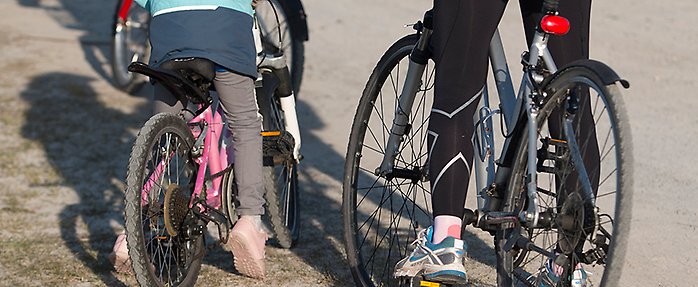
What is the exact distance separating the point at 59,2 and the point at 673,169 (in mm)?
6564

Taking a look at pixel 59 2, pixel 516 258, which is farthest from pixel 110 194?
pixel 59 2

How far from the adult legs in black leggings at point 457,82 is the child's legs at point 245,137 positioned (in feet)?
2.92

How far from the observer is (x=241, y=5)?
13.9ft

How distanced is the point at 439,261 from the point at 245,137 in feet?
3.53

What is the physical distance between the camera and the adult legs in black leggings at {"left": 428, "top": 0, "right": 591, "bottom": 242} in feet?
11.7

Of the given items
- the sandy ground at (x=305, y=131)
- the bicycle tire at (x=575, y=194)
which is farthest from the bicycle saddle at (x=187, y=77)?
the bicycle tire at (x=575, y=194)

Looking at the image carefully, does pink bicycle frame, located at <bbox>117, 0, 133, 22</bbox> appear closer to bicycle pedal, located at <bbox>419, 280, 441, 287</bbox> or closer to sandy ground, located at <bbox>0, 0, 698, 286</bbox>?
sandy ground, located at <bbox>0, 0, 698, 286</bbox>

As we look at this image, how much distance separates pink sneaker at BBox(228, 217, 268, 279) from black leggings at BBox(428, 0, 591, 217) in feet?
2.89

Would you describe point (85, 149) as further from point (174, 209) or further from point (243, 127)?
point (174, 209)

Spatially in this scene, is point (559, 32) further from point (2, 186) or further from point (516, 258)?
point (2, 186)

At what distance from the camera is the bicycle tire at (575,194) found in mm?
3029

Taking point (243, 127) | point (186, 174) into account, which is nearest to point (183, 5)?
point (243, 127)

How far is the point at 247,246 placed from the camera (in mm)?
4270

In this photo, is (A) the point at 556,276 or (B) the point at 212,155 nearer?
(A) the point at 556,276
